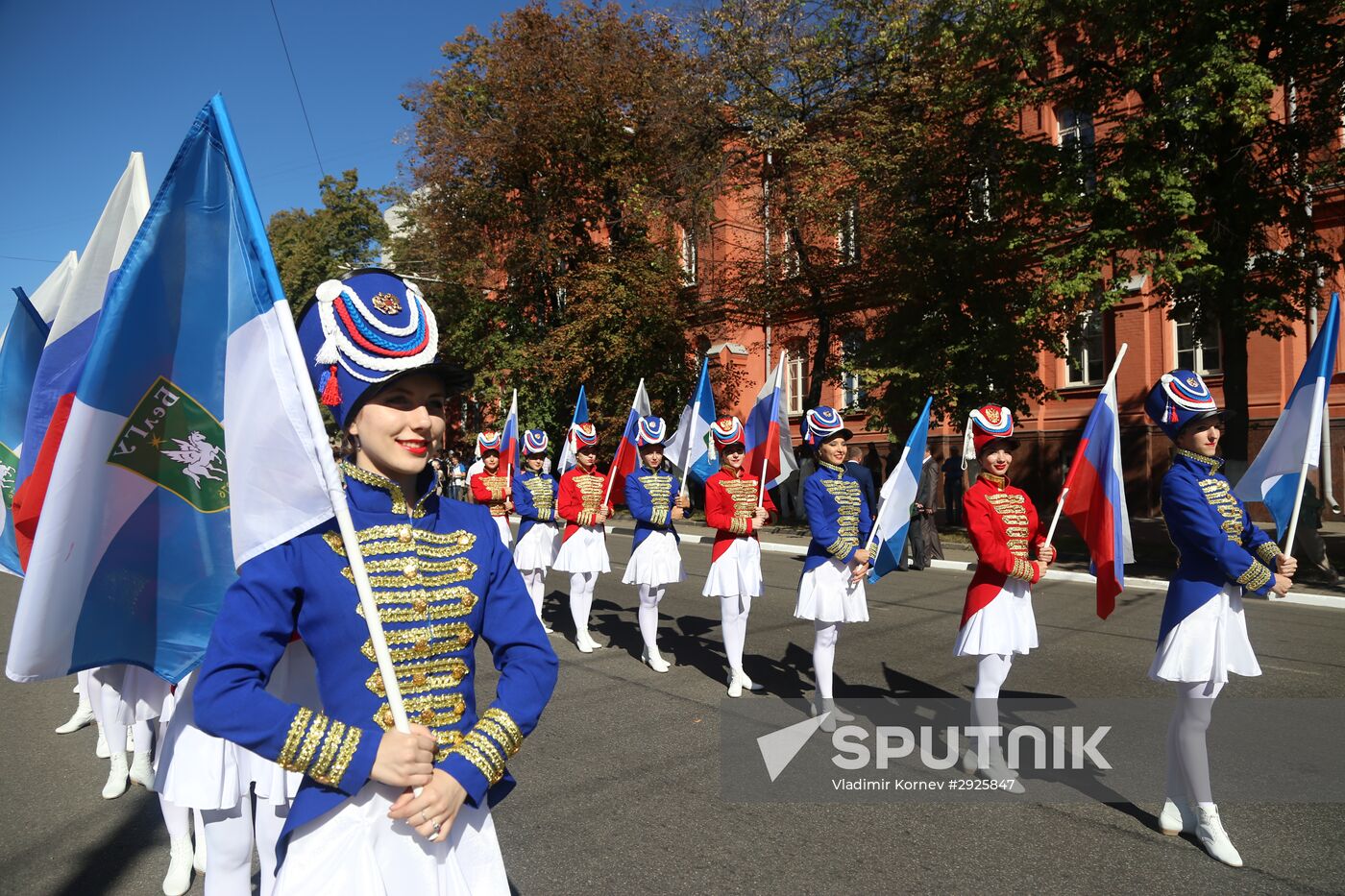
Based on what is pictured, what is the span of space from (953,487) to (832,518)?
670 inches

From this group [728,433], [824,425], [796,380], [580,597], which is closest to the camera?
→ [824,425]

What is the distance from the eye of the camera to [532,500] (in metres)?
11.2

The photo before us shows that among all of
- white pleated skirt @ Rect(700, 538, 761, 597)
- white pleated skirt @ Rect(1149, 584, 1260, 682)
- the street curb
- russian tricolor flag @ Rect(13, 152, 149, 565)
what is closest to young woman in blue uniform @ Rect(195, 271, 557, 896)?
russian tricolor flag @ Rect(13, 152, 149, 565)

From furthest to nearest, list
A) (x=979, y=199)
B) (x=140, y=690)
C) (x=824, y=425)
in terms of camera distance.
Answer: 1. (x=979, y=199)
2. (x=824, y=425)
3. (x=140, y=690)

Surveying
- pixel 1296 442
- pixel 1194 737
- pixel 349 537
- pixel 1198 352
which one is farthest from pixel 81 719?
pixel 1198 352

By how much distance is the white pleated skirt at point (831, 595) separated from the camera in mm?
6977

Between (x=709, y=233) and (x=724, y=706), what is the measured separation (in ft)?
63.4

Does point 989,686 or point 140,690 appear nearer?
point 140,690

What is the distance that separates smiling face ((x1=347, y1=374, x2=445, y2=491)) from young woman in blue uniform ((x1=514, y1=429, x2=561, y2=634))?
26.9 feet

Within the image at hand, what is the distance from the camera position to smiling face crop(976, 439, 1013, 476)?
6.02 meters

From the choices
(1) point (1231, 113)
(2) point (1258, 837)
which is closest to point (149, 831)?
(2) point (1258, 837)

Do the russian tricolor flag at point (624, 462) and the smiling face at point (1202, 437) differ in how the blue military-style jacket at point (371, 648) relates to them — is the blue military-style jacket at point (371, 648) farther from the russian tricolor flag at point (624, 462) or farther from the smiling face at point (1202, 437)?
the russian tricolor flag at point (624, 462)

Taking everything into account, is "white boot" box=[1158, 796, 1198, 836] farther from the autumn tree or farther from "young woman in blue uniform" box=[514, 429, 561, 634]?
the autumn tree

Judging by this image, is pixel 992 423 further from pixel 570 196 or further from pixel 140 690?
pixel 570 196
